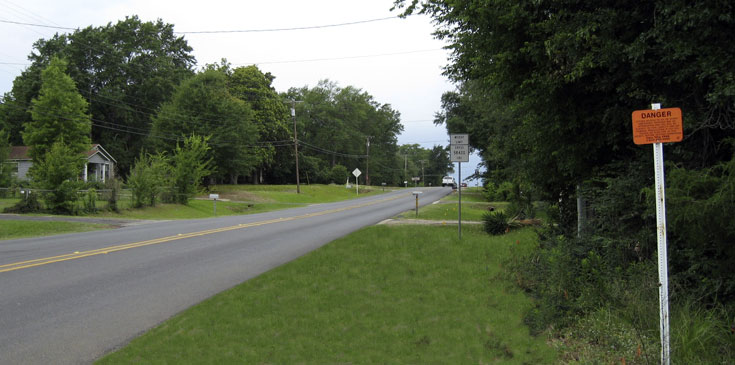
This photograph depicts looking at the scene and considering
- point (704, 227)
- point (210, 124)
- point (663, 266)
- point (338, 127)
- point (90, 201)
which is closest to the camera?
point (663, 266)

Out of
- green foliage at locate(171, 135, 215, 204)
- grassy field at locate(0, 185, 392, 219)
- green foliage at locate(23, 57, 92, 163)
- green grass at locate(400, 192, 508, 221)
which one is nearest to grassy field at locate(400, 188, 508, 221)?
green grass at locate(400, 192, 508, 221)

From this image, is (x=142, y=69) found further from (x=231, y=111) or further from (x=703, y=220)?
(x=703, y=220)

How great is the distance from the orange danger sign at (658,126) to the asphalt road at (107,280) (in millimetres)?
5455

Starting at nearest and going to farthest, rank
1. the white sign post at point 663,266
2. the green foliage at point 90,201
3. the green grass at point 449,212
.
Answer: the white sign post at point 663,266 → the green grass at point 449,212 → the green foliage at point 90,201

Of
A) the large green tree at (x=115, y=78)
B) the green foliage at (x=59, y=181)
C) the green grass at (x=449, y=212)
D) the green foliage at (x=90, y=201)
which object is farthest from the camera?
the large green tree at (x=115, y=78)

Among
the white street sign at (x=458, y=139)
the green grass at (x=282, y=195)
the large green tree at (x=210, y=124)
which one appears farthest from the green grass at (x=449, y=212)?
the large green tree at (x=210, y=124)

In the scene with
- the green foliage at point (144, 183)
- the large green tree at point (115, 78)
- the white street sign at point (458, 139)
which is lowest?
the green foliage at point (144, 183)

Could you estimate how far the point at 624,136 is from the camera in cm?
655

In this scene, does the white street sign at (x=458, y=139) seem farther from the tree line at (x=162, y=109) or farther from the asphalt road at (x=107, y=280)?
the tree line at (x=162, y=109)

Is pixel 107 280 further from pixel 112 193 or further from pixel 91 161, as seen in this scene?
pixel 91 161

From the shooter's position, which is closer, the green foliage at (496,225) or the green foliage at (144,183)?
the green foliage at (496,225)

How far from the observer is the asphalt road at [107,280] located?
5.16 metres

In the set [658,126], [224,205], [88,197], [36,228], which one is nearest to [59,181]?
[88,197]

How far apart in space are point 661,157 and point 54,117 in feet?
171
